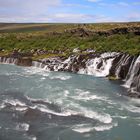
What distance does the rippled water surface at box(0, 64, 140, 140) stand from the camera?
22.7 meters

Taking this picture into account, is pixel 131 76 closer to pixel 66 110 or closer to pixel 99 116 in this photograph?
pixel 66 110

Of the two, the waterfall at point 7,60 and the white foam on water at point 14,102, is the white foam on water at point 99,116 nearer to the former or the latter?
the white foam on water at point 14,102

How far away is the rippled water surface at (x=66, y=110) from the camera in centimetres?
2270

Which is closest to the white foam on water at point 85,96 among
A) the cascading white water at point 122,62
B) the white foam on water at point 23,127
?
the white foam on water at point 23,127

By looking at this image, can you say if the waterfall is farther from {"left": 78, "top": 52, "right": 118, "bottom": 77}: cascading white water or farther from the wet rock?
{"left": 78, "top": 52, "right": 118, "bottom": 77}: cascading white water

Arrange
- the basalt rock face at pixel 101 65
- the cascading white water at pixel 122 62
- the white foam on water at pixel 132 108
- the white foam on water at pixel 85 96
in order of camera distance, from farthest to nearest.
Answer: the cascading white water at pixel 122 62, the basalt rock face at pixel 101 65, the white foam on water at pixel 85 96, the white foam on water at pixel 132 108

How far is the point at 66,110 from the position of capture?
2806 centimetres

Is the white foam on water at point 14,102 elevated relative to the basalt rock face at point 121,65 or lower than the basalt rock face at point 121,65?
lower

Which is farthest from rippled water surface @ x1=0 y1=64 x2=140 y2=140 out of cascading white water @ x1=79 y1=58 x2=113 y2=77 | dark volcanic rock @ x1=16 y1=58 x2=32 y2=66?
dark volcanic rock @ x1=16 y1=58 x2=32 y2=66

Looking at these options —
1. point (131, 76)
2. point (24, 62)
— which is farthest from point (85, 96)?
point (24, 62)

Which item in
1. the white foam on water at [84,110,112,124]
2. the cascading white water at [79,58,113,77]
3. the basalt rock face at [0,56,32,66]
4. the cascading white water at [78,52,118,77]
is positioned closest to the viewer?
the white foam on water at [84,110,112,124]

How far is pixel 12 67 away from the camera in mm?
56781

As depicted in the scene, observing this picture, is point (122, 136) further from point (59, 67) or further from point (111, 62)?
point (59, 67)

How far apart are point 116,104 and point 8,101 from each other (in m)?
9.86
